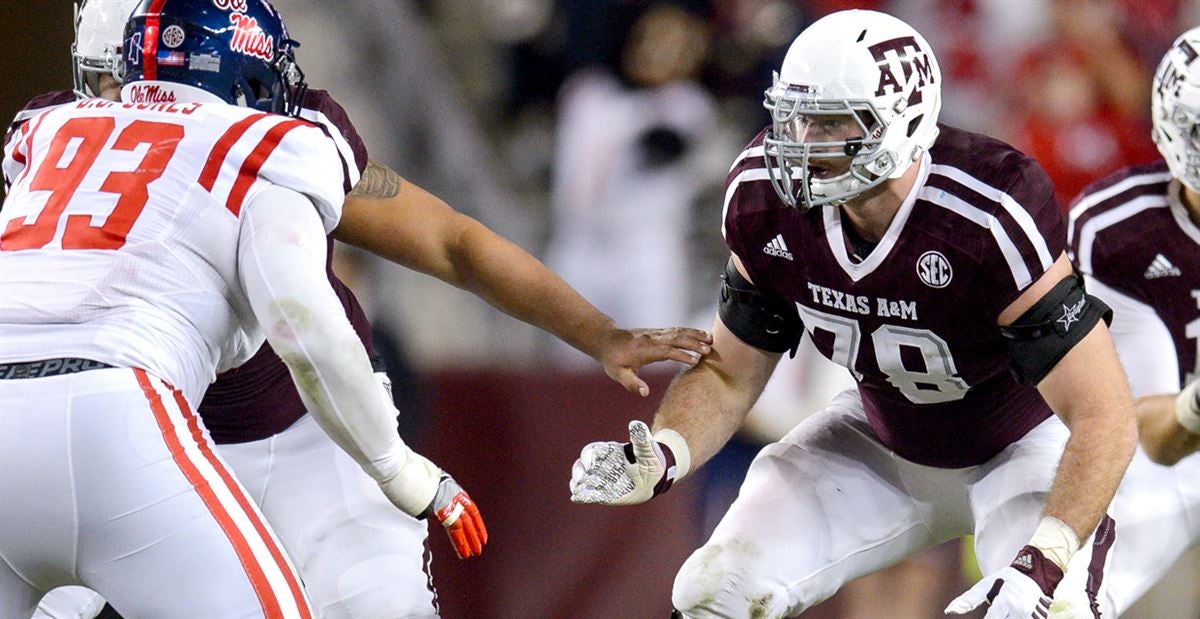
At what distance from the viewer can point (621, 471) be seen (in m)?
2.68

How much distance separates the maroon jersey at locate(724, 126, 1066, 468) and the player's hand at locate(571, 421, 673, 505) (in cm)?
42

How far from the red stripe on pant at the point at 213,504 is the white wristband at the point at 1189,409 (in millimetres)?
2075

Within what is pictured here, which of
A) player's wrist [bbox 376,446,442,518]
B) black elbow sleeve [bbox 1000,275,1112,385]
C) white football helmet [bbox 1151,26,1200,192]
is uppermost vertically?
white football helmet [bbox 1151,26,1200,192]

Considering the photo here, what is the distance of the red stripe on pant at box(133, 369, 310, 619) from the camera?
2004mm

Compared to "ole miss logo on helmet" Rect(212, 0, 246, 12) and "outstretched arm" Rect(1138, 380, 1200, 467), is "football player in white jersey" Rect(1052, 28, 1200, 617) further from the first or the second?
"ole miss logo on helmet" Rect(212, 0, 246, 12)

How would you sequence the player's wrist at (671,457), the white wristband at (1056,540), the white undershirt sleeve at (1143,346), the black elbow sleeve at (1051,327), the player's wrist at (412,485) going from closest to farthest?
the player's wrist at (412,485) < the white wristband at (1056,540) < the black elbow sleeve at (1051,327) < the player's wrist at (671,457) < the white undershirt sleeve at (1143,346)

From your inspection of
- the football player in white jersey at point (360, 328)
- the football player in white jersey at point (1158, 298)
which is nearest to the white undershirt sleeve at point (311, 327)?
the football player in white jersey at point (360, 328)

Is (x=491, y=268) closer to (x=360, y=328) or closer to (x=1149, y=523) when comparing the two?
(x=360, y=328)

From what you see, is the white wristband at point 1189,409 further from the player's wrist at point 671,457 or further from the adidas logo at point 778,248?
the player's wrist at point 671,457

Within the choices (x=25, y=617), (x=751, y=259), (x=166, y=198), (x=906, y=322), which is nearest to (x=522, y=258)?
(x=751, y=259)

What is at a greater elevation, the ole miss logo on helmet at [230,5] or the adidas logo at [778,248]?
the ole miss logo on helmet at [230,5]

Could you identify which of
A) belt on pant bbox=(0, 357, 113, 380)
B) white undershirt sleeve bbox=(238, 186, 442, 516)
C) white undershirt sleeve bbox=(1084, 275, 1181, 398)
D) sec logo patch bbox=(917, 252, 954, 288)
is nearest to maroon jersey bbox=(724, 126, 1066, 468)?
sec logo patch bbox=(917, 252, 954, 288)

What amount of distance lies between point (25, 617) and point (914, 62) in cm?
176

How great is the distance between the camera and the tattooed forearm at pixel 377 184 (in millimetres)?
3033
